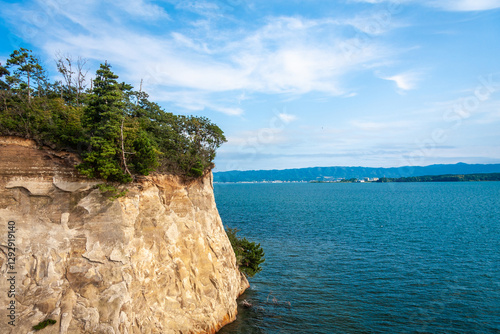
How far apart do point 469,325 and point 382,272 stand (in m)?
11.3

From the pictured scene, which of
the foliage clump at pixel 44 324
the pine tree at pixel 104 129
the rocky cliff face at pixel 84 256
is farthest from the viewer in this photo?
the pine tree at pixel 104 129

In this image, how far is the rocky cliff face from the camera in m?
17.6

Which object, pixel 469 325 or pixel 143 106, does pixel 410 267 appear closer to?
pixel 469 325

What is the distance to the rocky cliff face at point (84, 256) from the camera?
17.6 m

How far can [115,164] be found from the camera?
810 inches

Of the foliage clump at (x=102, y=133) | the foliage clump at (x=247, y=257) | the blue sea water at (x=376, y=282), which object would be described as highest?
the foliage clump at (x=102, y=133)

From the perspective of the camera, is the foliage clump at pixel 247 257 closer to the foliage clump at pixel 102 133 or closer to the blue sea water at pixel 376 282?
the blue sea water at pixel 376 282

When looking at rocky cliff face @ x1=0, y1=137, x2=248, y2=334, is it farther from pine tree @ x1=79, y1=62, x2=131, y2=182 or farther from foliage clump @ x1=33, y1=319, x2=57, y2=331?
pine tree @ x1=79, y1=62, x2=131, y2=182

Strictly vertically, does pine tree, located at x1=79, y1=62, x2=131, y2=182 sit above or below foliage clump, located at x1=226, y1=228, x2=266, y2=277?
above

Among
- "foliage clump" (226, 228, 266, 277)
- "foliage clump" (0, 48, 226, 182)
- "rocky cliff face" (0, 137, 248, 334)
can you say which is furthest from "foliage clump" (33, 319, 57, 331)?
"foliage clump" (226, 228, 266, 277)

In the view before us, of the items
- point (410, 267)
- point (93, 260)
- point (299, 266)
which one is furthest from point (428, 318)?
point (93, 260)

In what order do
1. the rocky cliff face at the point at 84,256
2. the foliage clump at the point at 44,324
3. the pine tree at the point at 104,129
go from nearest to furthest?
the foliage clump at the point at 44,324 < the rocky cliff face at the point at 84,256 < the pine tree at the point at 104,129

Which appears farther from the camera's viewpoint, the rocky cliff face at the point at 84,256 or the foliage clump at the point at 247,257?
the foliage clump at the point at 247,257

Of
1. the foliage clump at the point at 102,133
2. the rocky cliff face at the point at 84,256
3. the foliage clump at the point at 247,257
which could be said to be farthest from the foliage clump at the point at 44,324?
the foliage clump at the point at 247,257
